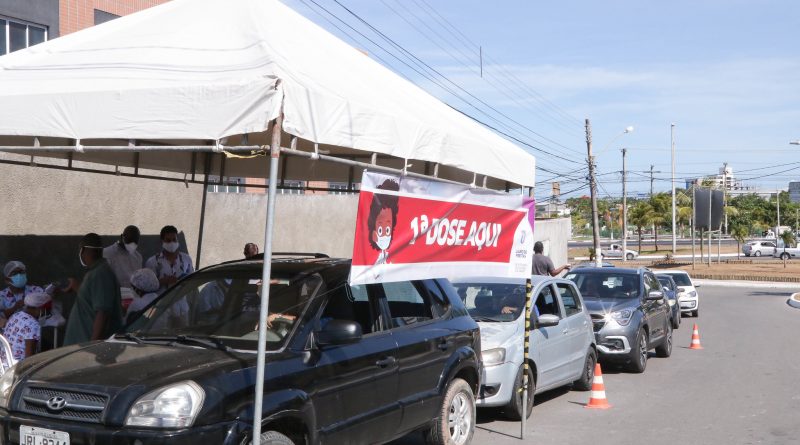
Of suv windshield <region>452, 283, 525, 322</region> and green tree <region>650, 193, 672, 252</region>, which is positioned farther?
green tree <region>650, 193, 672, 252</region>

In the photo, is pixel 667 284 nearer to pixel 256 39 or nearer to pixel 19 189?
pixel 19 189

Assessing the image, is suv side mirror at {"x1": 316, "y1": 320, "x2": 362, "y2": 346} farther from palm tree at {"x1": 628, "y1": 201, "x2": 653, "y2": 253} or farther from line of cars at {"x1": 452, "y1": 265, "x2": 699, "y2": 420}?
palm tree at {"x1": 628, "y1": 201, "x2": 653, "y2": 253}

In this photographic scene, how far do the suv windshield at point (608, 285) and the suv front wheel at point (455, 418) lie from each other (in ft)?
24.0

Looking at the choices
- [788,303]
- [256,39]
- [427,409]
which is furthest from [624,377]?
[788,303]

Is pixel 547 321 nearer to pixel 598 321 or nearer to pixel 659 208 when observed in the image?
pixel 598 321

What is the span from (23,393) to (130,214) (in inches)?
367

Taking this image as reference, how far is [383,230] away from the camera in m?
6.16

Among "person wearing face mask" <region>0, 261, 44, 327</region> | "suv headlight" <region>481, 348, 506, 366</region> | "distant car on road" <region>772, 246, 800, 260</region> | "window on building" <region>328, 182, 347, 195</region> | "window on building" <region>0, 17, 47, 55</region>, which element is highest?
"window on building" <region>0, 17, 47, 55</region>

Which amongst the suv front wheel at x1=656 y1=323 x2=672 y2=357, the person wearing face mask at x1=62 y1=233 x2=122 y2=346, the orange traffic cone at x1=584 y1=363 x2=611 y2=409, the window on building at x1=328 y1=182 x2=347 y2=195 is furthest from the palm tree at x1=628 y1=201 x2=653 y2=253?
the person wearing face mask at x1=62 y1=233 x2=122 y2=346

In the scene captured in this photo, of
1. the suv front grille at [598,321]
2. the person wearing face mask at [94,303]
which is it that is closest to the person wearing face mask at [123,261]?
the person wearing face mask at [94,303]

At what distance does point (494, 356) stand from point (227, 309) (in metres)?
3.85

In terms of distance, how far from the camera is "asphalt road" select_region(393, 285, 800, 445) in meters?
9.09

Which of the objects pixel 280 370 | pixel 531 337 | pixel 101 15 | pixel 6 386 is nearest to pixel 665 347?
pixel 531 337

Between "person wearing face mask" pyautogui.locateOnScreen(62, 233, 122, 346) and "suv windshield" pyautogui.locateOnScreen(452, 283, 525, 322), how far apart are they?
4.23 metres
